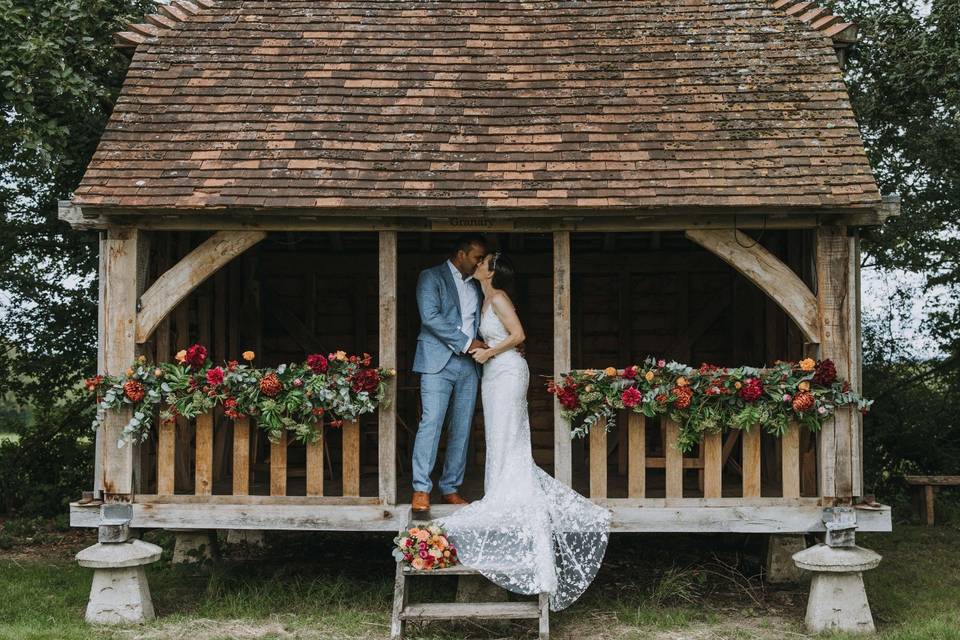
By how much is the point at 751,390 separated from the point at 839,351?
0.77 m

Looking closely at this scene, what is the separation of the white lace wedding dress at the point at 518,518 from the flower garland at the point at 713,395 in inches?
18.6

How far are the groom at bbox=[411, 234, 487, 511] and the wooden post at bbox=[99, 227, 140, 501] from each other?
2.08 meters

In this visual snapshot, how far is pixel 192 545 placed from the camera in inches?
364

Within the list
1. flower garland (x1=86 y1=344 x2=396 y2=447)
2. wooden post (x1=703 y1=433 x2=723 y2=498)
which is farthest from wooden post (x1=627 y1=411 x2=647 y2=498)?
flower garland (x1=86 y1=344 x2=396 y2=447)

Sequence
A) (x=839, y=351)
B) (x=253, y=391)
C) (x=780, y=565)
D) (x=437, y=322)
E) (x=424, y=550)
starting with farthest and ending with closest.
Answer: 1. (x=780, y=565)
2. (x=437, y=322)
3. (x=839, y=351)
4. (x=253, y=391)
5. (x=424, y=550)

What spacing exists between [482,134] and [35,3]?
4.46 m

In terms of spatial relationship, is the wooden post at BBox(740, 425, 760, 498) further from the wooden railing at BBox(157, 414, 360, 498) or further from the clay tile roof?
the wooden railing at BBox(157, 414, 360, 498)

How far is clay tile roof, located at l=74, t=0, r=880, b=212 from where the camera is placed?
7.20 meters

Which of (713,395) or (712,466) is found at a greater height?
(713,395)

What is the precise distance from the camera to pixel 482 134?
7.83 m

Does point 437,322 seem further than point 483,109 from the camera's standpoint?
No

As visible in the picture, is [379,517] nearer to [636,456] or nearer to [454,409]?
[454,409]

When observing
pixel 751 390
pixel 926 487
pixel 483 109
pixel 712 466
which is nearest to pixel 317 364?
pixel 483 109

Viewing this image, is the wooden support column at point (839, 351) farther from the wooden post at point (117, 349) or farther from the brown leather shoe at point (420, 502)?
the wooden post at point (117, 349)
